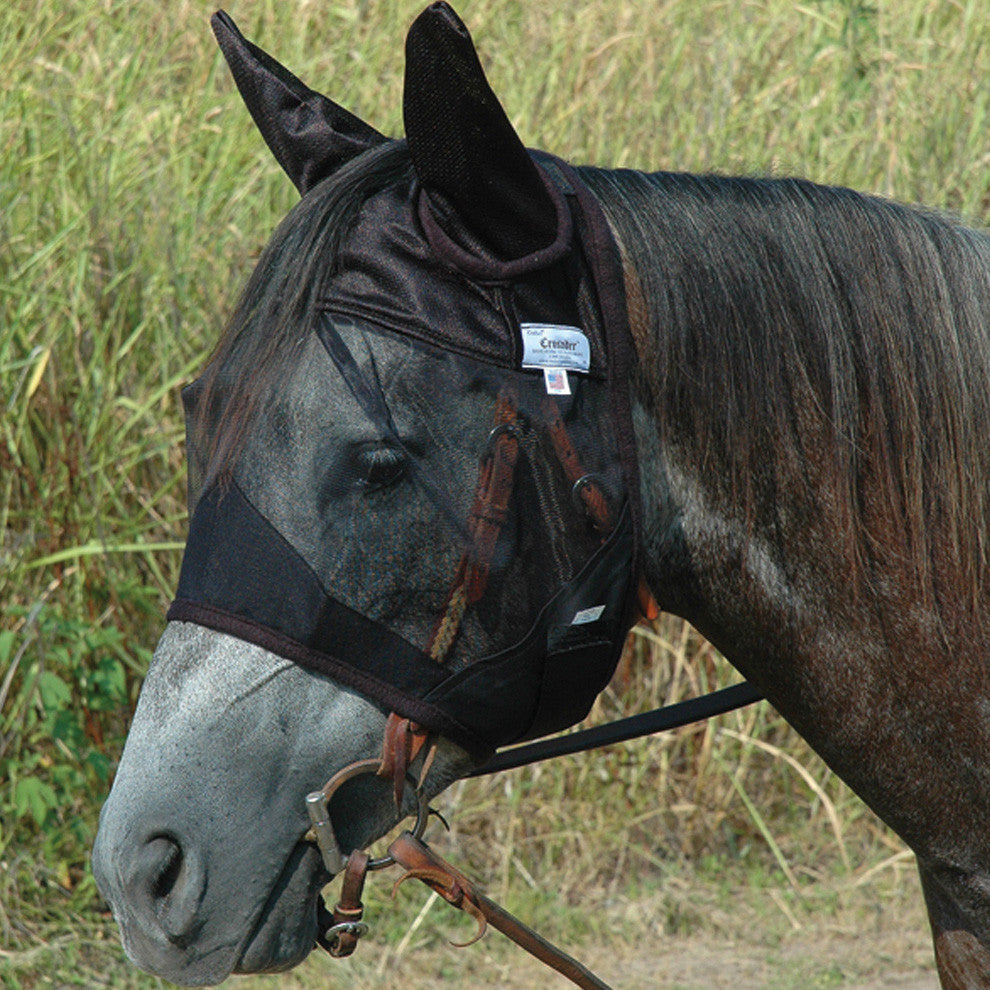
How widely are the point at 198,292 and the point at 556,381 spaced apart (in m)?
2.69

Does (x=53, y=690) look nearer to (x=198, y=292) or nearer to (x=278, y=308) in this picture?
(x=198, y=292)

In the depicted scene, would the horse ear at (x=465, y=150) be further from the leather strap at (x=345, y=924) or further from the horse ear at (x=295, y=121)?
the leather strap at (x=345, y=924)

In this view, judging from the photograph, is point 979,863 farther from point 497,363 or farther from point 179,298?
point 179,298

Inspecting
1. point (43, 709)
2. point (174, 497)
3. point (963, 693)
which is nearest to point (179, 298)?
point (174, 497)

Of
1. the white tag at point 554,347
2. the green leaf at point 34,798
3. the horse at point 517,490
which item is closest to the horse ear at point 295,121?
the horse at point 517,490

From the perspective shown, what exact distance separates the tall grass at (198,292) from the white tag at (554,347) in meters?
2.05

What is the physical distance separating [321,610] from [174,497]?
2.48 metres

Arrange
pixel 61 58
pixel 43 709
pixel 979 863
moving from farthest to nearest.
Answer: pixel 61 58 < pixel 43 709 < pixel 979 863

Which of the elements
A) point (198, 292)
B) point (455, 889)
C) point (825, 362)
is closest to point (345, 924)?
point (455, 889)

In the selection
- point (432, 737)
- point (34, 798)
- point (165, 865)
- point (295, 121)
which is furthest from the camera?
point (34, 798)

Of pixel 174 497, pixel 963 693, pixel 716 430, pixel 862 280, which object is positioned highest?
pixel 862 280

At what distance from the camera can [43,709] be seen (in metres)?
3.29

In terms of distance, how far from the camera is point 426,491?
54.4 inches

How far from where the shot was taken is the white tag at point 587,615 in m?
1.46
